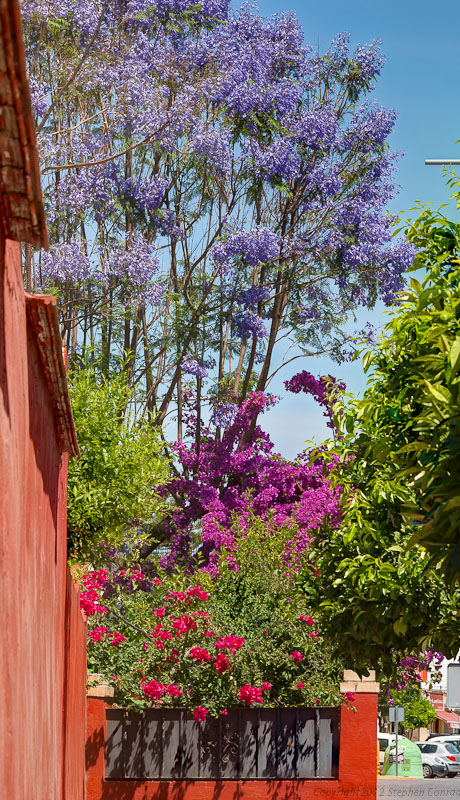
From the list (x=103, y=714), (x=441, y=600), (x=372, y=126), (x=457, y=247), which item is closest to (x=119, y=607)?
(x=103, y=714)

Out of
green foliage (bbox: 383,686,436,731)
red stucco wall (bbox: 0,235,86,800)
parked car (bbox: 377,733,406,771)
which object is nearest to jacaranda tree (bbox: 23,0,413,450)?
red stucco wall (bbox: 0,235,86,800)

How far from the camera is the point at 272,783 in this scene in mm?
15188

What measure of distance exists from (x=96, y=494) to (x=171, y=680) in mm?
3796

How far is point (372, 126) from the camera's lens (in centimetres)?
2450

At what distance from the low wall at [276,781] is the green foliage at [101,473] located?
327 cm

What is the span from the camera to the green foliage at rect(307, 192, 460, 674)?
809 centimetres

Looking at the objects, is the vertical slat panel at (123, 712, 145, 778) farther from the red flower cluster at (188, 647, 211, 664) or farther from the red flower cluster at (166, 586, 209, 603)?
the red flower cluster at (166, 586, 209, 603)

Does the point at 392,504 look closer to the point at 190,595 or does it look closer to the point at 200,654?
the point at 200,654

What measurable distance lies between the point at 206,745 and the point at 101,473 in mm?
5045

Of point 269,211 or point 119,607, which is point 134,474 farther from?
point 269,211

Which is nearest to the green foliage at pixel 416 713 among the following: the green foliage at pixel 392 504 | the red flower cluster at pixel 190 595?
the red flower cluster at pixel 190 595

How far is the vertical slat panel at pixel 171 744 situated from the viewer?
15.0m

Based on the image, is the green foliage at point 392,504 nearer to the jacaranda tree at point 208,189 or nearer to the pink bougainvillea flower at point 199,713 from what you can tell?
the pink bougainvillea flower at point 199,713

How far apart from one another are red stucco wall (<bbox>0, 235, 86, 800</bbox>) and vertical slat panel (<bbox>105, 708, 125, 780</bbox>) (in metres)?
9.62
